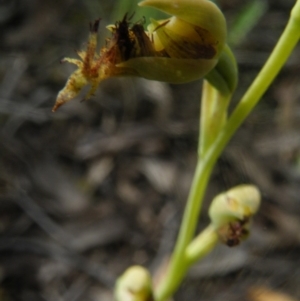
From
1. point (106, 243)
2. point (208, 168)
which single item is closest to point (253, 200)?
point (208, 168)

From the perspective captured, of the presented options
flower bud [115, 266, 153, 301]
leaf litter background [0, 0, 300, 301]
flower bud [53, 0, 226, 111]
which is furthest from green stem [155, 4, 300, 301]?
leaf litter background [0, 0, 300, 301]

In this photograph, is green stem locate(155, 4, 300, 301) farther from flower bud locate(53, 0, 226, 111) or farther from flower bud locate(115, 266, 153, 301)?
flower bud locate(53, 0, 226, 111)

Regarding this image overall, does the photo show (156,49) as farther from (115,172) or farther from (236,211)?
(115,172)

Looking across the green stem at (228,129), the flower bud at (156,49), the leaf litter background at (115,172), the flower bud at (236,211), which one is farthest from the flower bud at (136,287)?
the leaf litter background at (115,172)

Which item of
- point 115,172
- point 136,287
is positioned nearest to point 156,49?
point 136,287

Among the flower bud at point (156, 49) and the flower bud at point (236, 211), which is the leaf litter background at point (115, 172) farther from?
the flower bud at point (156, 49)

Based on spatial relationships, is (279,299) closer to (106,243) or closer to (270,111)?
(106,243)

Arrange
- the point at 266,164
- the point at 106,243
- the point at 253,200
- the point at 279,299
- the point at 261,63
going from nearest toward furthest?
the point at 253,200, the point at 279,299, the point at 106,243, the point at 266,164, the point at 261,63
